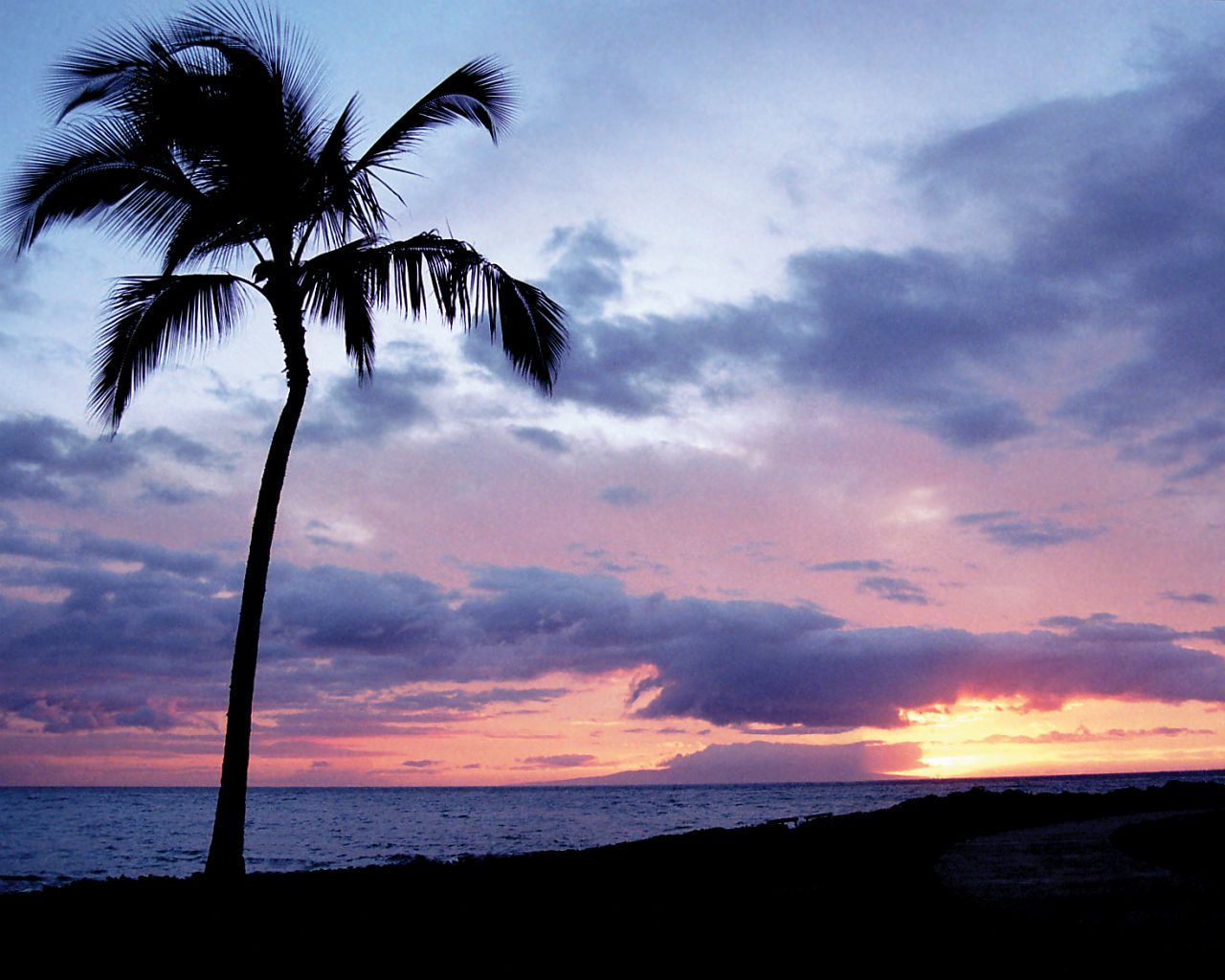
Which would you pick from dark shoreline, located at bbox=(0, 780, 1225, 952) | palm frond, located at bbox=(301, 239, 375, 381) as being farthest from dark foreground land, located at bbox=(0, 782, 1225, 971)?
palm frond, located at bbox=(301, 239, 375, 381)

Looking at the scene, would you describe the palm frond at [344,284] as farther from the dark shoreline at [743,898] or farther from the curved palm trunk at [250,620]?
the dark shoreline at [743,898]

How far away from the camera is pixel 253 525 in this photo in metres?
10.0

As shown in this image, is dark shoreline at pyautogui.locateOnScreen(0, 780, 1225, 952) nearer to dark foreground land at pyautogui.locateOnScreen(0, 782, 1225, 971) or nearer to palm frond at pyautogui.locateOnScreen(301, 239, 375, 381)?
dark foreground land at pyautogui.locateOnScreen(0, 782, 1225, 971)

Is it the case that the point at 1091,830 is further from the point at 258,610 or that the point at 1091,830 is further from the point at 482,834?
the point at 482,834

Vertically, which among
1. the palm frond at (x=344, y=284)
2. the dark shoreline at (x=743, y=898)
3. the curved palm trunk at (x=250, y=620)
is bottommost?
the dark shoreline at (x=743, y=898)

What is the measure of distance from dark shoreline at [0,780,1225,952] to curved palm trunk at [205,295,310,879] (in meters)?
0.51

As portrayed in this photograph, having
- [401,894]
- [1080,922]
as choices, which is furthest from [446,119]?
[1080,922]

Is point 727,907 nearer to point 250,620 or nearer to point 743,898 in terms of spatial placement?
point 743,898

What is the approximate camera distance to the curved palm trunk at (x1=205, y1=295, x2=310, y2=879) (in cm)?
927

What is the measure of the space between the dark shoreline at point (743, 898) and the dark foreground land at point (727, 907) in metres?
0.03

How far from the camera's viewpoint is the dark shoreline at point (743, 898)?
7.05m

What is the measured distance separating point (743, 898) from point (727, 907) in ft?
2.46

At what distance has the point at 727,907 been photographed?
8.94m

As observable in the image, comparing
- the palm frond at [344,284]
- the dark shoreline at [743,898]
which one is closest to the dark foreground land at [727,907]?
the dark shoreline at [743,898]
